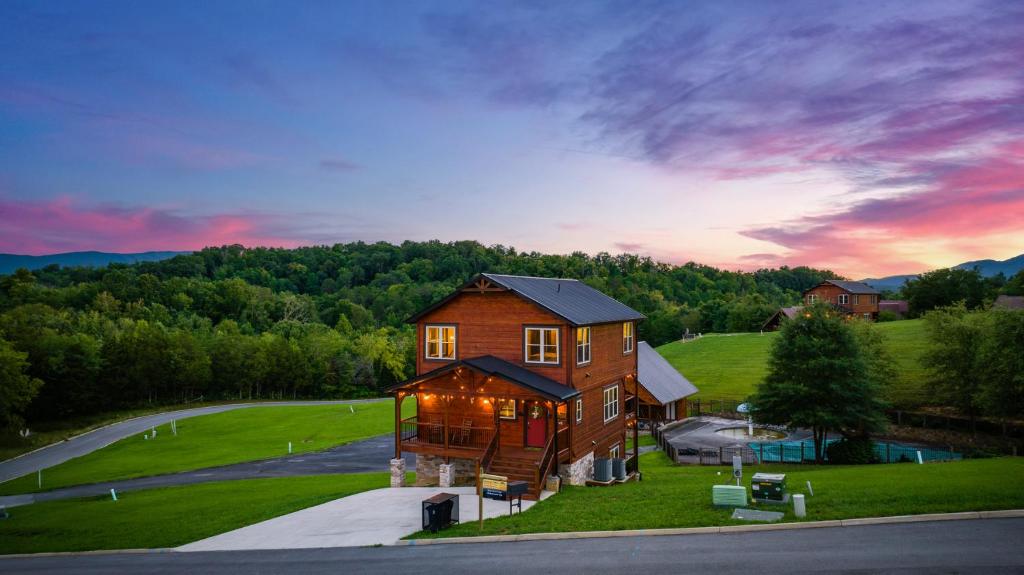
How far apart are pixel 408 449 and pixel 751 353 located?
5541 cm

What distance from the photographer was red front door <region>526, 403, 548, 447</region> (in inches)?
1014

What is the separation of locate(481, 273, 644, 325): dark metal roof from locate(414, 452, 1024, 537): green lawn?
766cm

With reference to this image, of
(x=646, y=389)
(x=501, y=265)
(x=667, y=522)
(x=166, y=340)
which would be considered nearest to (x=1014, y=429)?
(x=646, y=389)

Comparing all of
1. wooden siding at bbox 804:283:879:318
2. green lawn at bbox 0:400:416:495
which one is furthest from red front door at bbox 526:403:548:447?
wooden siding at bbox 804:283:879:318

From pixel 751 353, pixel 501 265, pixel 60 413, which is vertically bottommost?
pixel 60 413

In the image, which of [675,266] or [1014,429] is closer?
[1014,429]

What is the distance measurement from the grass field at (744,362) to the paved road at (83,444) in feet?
171

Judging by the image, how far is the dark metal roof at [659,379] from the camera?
41.9 meters

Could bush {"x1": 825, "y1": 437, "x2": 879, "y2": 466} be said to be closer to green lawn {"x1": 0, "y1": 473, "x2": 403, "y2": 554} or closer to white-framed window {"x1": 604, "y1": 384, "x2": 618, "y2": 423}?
white-framed window {"x1": 604, "y1": 384, "x2": 618, "y2": 423}

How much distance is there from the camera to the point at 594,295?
33219 mm

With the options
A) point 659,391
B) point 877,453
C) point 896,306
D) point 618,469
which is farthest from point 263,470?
point 896,306

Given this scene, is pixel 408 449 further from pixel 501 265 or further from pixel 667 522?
pixel 501 265

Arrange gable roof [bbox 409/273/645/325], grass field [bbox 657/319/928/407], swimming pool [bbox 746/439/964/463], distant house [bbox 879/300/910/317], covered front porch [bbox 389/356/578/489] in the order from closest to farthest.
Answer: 1. covered front porch [bbox 389/356/578/489]
2. gable roof [bbox 409/273/645/325]
3. swimming pool [bbox 746/439/964/463]
4. grass field [bbox 657/319/928/407]
5. distant house [bbox 879/300/910/317]

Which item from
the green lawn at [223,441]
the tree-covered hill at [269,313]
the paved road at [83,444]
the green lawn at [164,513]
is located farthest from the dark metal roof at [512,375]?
the tree-covered hill at [269,313]
